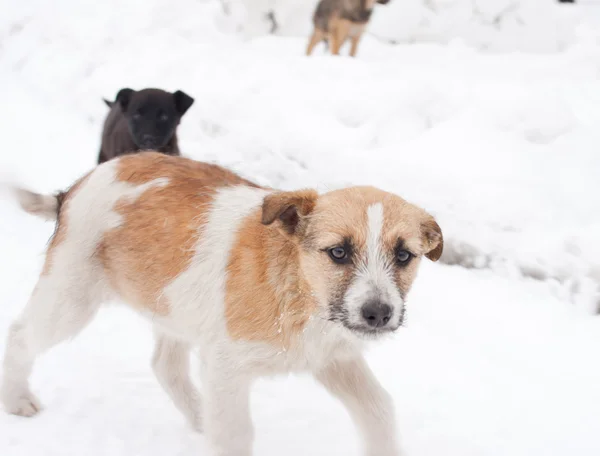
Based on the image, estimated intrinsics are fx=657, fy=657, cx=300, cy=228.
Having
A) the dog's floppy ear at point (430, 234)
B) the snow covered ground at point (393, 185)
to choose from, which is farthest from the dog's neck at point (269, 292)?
the snow covered ground at point (393, 185)

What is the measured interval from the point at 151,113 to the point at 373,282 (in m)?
4.90

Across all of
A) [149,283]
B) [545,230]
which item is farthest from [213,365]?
[545,230]

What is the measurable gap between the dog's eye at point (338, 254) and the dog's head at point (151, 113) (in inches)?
173

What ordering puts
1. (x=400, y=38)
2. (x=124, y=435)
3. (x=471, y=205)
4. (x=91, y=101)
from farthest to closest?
(x=400, y=38) < (x=91, y=101) < (x=471, y=205) < (x=124, y=435)

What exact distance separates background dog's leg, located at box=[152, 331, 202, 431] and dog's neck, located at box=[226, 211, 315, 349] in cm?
102

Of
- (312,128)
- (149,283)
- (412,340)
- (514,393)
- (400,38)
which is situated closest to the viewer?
(149,283)

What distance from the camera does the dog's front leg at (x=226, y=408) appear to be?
3.11 m

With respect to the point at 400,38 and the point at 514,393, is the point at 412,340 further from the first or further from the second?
the point at 400,38

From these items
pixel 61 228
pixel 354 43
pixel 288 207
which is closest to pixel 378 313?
pixel 288 207

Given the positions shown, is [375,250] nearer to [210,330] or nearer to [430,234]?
[430,234]

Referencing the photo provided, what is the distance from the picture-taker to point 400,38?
1152cm

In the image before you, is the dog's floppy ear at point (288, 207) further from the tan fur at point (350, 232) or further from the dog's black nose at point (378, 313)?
the dog's black nose at point (378, 313)

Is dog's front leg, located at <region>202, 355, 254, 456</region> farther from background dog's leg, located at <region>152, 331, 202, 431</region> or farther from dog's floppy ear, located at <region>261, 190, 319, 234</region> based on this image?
background dog's leg, located at <region>152, 331, 202, 431</region>

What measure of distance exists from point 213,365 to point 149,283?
600 mm
